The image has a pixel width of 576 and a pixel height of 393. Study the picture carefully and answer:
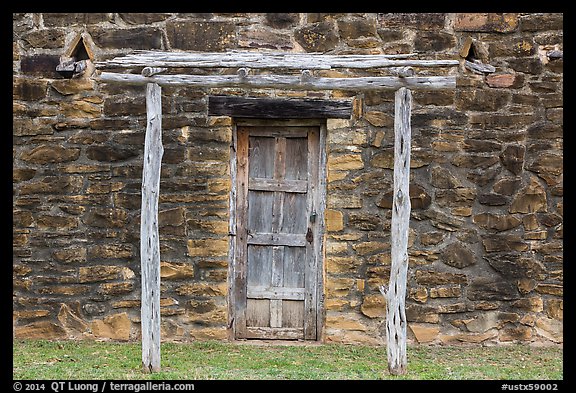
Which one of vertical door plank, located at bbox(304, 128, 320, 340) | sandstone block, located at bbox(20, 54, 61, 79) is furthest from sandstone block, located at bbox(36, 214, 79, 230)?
vertical door plank, located at bbox(304, 128, 320, 340)

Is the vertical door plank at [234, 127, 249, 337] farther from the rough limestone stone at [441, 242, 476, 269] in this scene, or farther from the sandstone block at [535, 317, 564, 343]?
the sandstone block at [535, 317, 564, 343]

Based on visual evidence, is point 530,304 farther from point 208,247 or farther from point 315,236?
point 208,247

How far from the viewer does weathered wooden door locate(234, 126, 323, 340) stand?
8.50 m

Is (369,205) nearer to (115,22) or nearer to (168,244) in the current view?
(168,244)

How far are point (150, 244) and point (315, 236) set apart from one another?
6.63 feet

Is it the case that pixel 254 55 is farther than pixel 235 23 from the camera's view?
No

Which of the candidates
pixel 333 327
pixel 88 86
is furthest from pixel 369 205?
pixel 88 86

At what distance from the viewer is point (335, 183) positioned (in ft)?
27.5

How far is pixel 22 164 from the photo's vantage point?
8.52 metres

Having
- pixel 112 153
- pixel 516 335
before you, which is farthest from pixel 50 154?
pixel 516 335

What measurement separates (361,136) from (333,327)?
1817 millimetres

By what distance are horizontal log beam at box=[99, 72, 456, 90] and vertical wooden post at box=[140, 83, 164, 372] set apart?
15 cm

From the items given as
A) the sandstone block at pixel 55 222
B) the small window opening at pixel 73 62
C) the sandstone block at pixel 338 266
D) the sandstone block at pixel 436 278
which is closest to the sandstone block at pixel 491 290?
Result: the sandstone block at pixel 436 278

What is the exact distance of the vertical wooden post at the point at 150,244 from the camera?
701 centimetres
